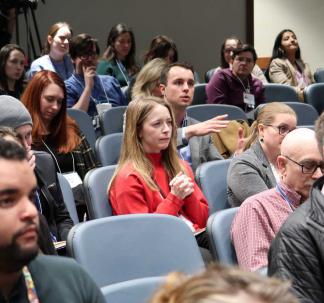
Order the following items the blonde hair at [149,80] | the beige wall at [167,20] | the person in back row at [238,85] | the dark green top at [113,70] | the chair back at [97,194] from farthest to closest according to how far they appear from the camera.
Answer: the beige wall at [167,20], the dark green top at [113,70], the person in back row at [238,85], the blonde hair at [149,80], the chair back at [97,194]

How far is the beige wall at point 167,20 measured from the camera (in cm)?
727

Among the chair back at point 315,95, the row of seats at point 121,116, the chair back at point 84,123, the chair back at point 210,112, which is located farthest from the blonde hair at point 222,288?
the chair back at point 315,95

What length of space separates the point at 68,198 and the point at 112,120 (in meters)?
1.31

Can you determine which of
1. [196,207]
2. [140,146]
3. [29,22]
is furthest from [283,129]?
[29,22]

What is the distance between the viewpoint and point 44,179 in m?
2.67

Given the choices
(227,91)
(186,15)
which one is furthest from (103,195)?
(186,15)

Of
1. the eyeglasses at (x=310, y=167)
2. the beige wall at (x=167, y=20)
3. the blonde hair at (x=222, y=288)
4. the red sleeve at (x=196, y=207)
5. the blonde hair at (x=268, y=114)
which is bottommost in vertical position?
the red sleeve at (x=196, y=207)

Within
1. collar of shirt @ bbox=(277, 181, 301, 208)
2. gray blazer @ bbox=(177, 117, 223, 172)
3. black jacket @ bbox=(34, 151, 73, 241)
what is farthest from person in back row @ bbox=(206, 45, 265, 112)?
collar of shirt @ bbox=(277, 181, 301, 208)

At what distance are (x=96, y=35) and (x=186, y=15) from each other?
1.13 m

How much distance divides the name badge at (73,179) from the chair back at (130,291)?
53.4 inches

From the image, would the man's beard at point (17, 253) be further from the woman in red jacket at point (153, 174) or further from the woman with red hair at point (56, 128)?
the woman with red hair at point (56, 128)

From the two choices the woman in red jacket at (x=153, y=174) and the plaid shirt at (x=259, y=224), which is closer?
the plaid shirt at (x=259, y=224)

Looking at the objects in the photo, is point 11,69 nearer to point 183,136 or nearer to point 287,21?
point 183,136

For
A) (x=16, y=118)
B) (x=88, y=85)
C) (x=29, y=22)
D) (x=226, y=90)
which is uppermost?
(x=29, y=22)
